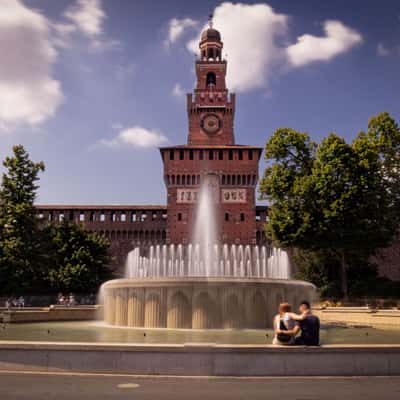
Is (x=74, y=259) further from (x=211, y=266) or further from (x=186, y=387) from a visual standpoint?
(x=186, y=387)

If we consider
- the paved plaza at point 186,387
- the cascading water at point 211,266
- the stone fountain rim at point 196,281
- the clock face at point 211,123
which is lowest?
the paved plaza at point 186,387

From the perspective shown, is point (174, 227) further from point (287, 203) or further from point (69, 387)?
point (69, 387)

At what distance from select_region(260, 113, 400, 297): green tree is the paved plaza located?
63.9 feet

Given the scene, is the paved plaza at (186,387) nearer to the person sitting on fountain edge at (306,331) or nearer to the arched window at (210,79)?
the person sitting on fountain edge at (306,331)

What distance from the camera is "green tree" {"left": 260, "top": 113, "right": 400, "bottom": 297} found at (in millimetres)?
24953

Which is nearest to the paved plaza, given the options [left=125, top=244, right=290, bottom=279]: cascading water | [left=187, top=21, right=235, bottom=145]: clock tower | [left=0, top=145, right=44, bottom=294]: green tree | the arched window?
[left=125, top=244, right=290, bottom=279]: cascading water

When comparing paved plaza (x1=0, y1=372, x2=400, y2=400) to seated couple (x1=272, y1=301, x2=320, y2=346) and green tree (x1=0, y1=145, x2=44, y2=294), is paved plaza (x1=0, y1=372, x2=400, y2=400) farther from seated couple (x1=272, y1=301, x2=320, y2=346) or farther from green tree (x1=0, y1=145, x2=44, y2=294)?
green tree (x1=0, y1=145, x2=44, y2=294)

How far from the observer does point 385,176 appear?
26.8 metres

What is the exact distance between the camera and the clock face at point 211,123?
52.6 m

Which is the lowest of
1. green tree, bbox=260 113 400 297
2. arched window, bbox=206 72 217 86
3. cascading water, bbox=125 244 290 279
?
cascading water, bbox=125 244 290 279

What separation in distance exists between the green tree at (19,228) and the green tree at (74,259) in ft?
4.94

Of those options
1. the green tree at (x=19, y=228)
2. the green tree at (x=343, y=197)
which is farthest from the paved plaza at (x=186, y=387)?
the green tree at (x=19, y=228)

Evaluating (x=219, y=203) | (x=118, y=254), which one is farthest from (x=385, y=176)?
(x=118, y=254)

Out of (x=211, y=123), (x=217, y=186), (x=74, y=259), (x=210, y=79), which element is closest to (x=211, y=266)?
(x=74, y=259)
